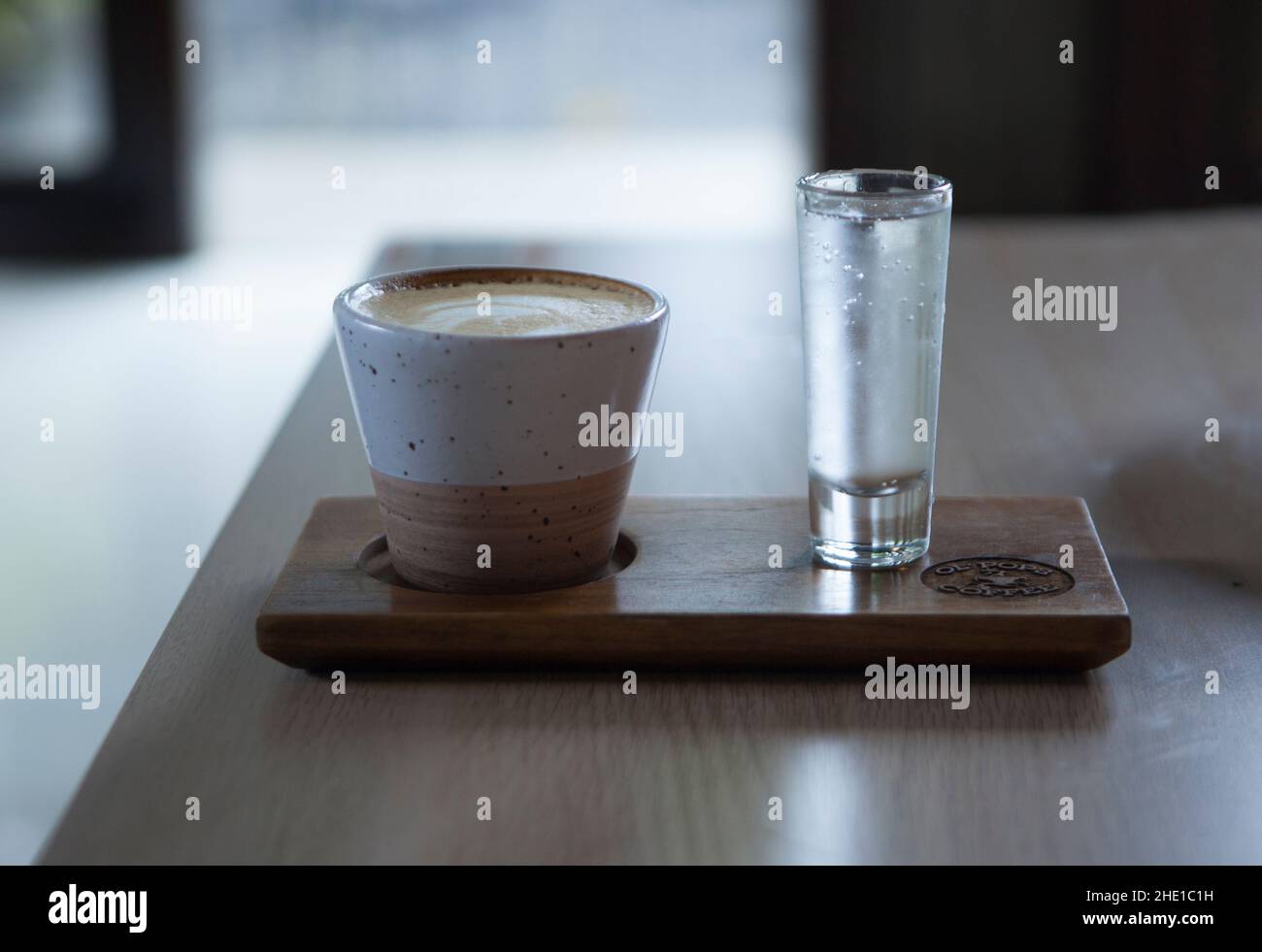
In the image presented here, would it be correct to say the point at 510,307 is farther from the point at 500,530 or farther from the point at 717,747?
the point at 717,747

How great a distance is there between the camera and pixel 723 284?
1459 mm

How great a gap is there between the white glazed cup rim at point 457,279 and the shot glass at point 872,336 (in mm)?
81

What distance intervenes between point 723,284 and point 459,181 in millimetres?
2777

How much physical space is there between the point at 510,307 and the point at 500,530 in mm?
117

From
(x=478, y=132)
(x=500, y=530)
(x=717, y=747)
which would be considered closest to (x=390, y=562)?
(x=500, y=530)

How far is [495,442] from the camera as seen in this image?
2.18ft

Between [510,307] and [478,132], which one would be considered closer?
[510,307]

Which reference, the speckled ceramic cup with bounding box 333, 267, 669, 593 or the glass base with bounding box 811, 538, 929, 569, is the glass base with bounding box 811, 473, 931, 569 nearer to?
the glass base with bounding box 811, 538, 929, 569

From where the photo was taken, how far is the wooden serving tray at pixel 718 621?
67cm

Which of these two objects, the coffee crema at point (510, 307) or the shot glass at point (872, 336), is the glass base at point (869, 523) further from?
the coffee crema at point (510, 307)

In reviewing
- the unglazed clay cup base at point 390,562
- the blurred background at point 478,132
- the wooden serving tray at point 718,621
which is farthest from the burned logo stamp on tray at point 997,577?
the blurred background at point 478,132

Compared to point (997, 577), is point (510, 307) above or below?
above

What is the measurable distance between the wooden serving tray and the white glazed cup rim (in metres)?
0.13

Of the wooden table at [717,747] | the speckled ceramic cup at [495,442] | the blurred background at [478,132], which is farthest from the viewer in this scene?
the blurred background at [478,132]
